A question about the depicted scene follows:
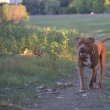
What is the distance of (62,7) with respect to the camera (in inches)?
3054

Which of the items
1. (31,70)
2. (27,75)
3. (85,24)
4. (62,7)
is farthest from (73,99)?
(62,7)

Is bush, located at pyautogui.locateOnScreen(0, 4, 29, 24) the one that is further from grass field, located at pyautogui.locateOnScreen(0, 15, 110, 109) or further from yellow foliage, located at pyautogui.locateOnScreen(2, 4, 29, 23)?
grass field, located at pyautogui.locateOnScreen(0, 15, 110, 109)

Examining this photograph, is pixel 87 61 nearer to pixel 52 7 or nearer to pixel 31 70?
pixel 31 70

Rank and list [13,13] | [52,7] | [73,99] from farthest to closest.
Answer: [52,7], [13,13], [73,99]

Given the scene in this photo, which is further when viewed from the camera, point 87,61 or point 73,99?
point 87,61

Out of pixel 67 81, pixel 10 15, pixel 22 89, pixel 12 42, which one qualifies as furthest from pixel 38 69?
pixel 10 15

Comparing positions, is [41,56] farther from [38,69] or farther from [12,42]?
[38,69]

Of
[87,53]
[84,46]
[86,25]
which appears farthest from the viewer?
[86,25]

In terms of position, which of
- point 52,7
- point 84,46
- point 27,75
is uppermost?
point 84,46

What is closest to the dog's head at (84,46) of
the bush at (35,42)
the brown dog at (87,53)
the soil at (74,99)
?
the brown dog at (87,53)

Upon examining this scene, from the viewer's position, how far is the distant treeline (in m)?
73.8

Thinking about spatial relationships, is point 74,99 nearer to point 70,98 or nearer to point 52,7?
point 70,98

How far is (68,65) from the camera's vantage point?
590 inches

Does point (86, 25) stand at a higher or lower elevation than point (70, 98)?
lower
